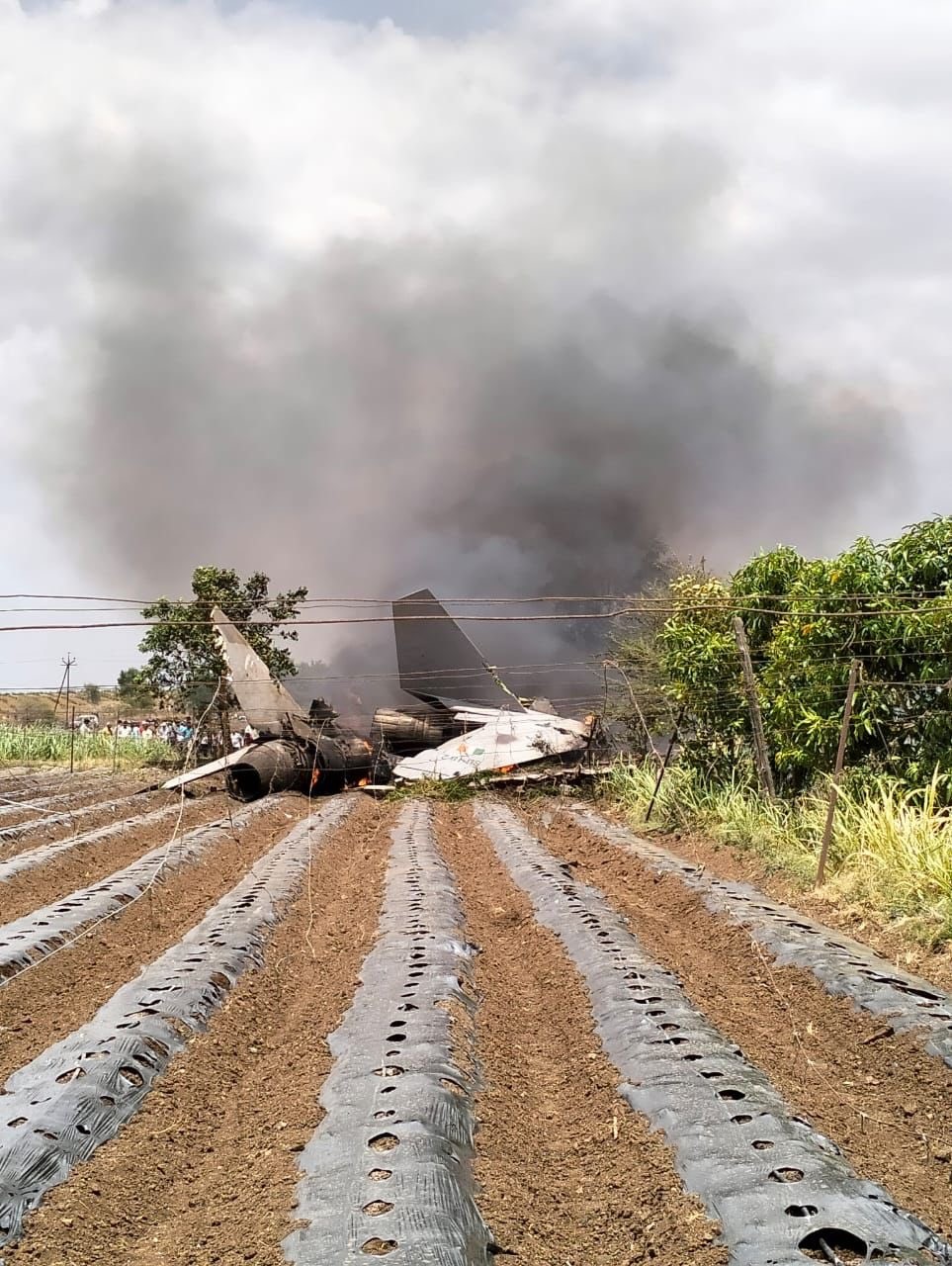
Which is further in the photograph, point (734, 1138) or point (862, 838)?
point (862, 838)

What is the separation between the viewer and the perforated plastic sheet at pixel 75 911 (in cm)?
697

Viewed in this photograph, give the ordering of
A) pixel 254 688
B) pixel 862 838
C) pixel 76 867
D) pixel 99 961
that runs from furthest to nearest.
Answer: pixel 254 688
pixel 76 867
pixel 862 838
pixel 99 961

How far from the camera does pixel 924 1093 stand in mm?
4465

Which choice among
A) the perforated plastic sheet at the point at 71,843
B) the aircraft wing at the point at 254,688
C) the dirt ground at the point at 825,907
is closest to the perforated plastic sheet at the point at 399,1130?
the dirt ground at the point at 825,907

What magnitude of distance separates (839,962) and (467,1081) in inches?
107

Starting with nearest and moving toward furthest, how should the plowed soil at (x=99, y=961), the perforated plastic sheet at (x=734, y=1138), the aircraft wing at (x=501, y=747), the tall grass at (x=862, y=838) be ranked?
the perforated plastic sheet at (x=734, y=1138)
the plowed soil at (x=99, y=961)
the tall grass at (x=862, y=838)
the aircraft wing at (x=501, y=747)

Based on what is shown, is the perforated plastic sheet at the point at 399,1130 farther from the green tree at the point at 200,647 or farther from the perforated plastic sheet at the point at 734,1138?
the green tree at the point at 200,647

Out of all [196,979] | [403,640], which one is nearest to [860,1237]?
[196,979]

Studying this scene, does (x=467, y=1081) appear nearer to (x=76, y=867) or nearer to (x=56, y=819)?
(x=76, y=867)

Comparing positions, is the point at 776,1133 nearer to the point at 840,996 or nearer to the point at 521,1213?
the point at 521,1213

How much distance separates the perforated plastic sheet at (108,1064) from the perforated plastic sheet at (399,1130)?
2.86 ft

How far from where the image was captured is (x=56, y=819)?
14648mm

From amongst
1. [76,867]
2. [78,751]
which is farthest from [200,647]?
[76,867]

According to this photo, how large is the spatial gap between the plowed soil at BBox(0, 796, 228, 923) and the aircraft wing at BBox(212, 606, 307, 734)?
5.04 metres
